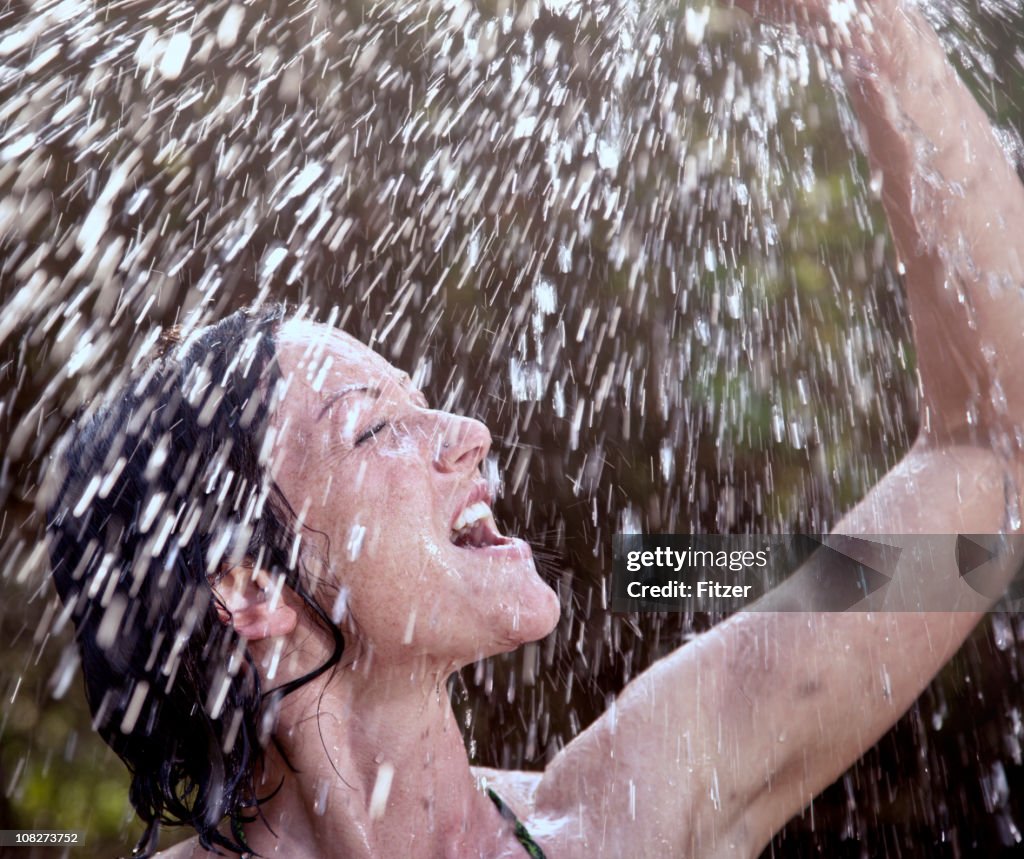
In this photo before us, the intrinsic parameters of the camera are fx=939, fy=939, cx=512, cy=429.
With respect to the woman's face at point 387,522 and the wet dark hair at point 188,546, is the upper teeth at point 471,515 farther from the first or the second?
the wet dark hair at point 188,546

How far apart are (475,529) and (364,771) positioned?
0.42 m

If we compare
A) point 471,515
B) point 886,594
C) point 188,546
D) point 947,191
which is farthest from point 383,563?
point 947,191

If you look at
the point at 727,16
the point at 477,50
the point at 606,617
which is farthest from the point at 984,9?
the point at 606,617

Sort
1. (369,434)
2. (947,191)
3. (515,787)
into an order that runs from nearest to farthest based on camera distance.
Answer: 1. (947,191)
2. (369,434)
3. (515,787)

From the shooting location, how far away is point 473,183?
3.09 metres

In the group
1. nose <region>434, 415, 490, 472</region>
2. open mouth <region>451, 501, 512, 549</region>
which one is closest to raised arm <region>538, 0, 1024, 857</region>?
open mouth <region>451, 501, 512, 549</region>

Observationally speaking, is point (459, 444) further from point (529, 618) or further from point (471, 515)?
point (529, 618)

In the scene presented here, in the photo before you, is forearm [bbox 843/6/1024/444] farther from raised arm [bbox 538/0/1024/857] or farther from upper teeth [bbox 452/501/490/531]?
upper teeth [bbox 452/501/490/531]

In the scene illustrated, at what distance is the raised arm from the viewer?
4.41 feet

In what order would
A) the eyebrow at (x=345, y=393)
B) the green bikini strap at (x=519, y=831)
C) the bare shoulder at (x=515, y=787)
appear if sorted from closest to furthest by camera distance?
the eyebrow at (x=345, y=393) < the green bikini strap at (x=519, y=831) < the bare shoulder at (x=515, y=787)

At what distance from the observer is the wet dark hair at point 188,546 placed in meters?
1.42

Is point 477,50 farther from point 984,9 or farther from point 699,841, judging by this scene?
point 699,841

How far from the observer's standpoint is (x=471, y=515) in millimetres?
1525

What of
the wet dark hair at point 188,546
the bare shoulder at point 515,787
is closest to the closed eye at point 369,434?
the wet dark hair at point 188,546
